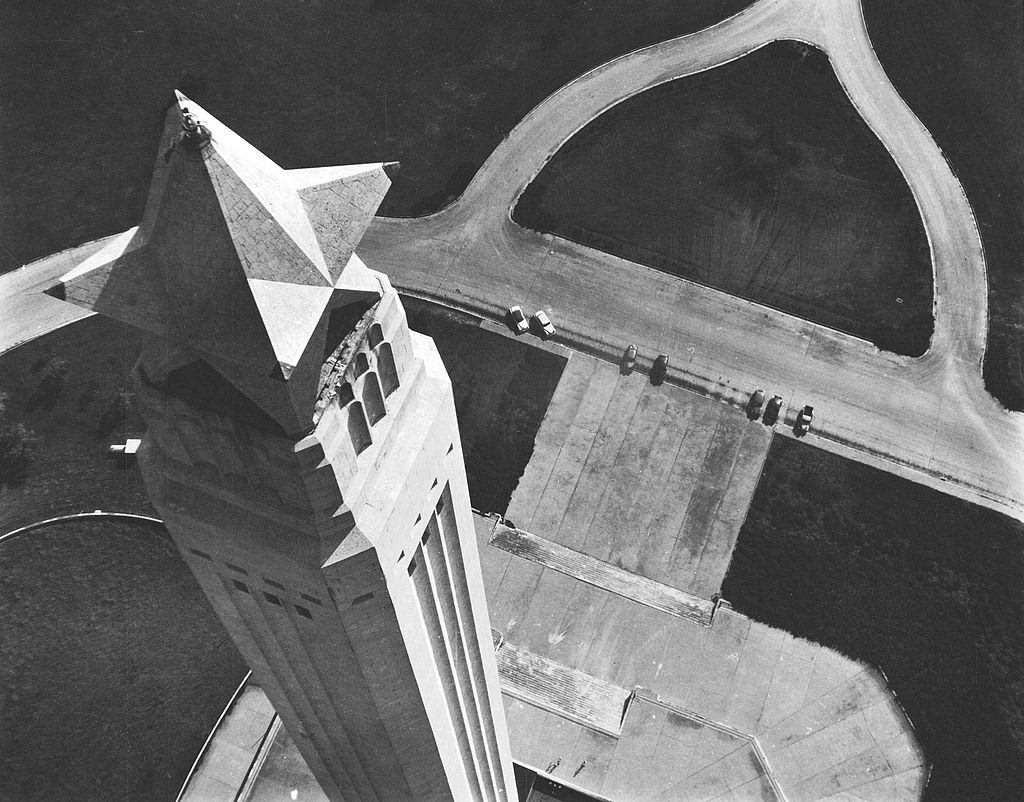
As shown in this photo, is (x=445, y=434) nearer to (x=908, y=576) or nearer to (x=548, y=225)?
(x=908, y=576)

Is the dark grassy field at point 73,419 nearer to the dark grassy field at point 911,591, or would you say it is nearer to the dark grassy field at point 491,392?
the dark grassy field at point 491,392

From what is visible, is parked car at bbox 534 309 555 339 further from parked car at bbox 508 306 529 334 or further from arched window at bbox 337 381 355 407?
arched window at bbox 337 381 355 407

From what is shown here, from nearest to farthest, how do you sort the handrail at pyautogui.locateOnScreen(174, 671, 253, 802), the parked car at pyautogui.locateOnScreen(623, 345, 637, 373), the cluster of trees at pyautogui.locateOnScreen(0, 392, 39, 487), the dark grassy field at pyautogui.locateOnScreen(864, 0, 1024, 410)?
the handrail at pyautogui.locateOnScreen(174, 671, 253, 802) < the cluster of trees at pyautogui.locateOnScreen(0, 392, 39, 487) < the parked car at pyautogui.locateOnScreen(623, 345, 637, 373) < the dark grassy field at pyautogui.locateOnScreen(864, 0, 1024, 410)

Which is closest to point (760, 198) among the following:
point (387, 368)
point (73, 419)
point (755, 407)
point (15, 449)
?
point (755, 407)

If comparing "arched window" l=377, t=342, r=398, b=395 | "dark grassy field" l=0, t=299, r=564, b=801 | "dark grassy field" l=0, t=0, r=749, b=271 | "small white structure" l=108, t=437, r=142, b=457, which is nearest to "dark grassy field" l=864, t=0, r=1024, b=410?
"dark grassy field" l=0, t=0, r=749, b=271

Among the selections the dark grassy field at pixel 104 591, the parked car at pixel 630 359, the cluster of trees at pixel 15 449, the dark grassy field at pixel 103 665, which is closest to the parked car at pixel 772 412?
the parked car at pixel 630 359

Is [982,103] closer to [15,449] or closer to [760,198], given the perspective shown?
[760,198]
